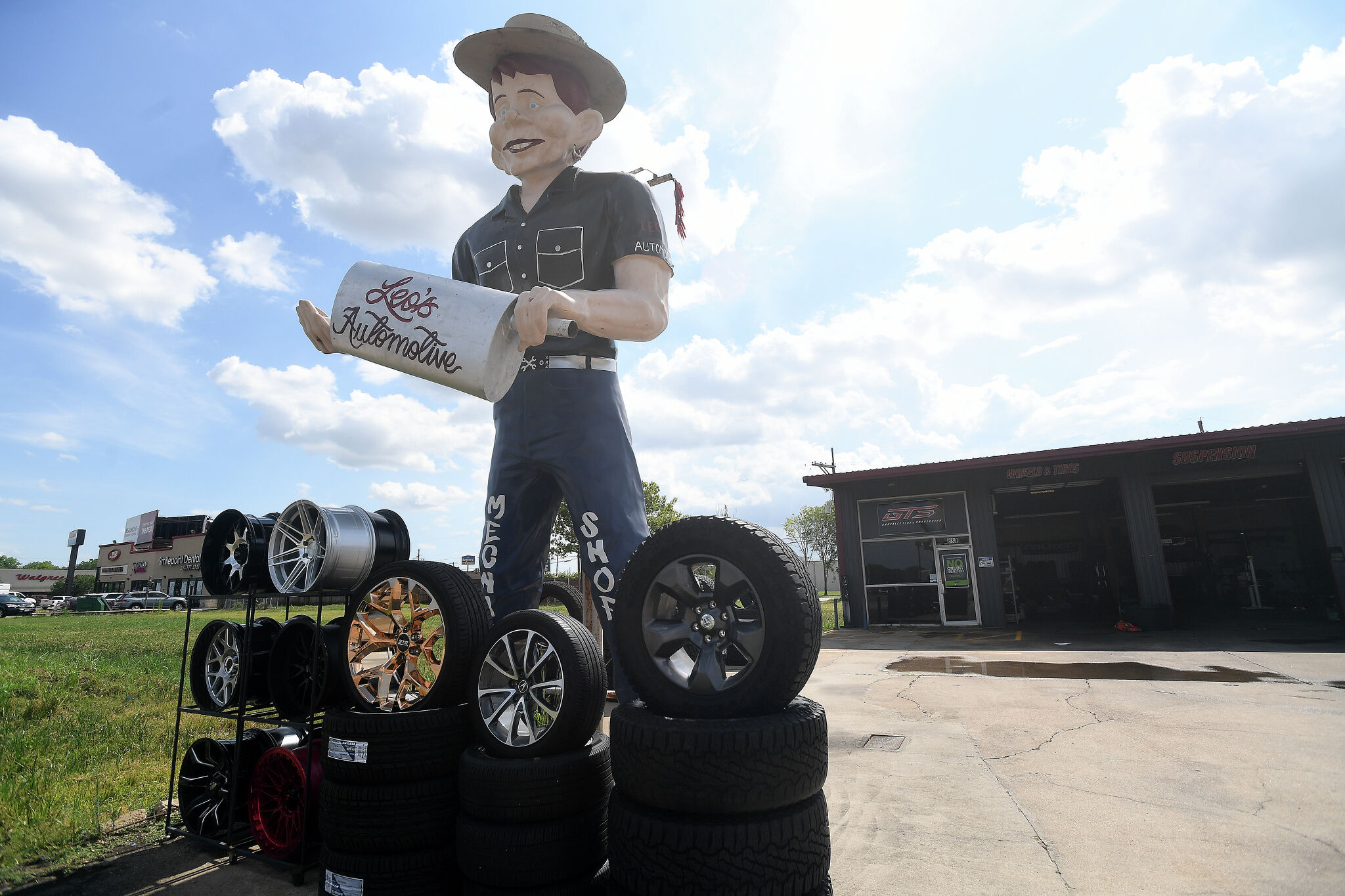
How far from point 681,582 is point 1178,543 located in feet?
80.7

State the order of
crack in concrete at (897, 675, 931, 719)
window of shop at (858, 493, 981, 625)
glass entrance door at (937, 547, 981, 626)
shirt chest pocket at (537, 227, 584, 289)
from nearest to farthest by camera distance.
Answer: shirt chest pocket at (537, 227, 584, 289) → crack in concrete at (897, 675, 931, 719) → glass entrance door at (937, 547, 981, 626) → window of shop at (858, 493, 981, 625)

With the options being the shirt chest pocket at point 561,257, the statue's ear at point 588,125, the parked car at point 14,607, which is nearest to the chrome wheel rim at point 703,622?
the shirt chest pocket at point 561,257

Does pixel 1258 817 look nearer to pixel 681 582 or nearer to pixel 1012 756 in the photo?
pixel 1012 756

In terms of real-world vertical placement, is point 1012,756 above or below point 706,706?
below

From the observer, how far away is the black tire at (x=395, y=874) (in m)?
2.11

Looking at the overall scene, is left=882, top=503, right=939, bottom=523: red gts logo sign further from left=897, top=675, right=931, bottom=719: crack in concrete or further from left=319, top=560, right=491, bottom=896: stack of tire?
left=319, top=560, right=491, bottom=896: stack of tire

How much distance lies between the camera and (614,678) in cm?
248

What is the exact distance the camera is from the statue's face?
2.89 m

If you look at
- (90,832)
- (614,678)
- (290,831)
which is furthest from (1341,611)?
(90,832)

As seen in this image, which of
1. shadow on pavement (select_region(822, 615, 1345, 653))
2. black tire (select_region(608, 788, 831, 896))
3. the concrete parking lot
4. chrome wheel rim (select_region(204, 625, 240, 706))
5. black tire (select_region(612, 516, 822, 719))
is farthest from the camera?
shadow on pavement (select_region(822, 615, 1345, 653))

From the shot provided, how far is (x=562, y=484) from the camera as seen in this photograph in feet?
8.86

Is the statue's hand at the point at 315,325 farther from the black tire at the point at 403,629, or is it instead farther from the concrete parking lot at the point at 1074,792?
the concrete parking lot at the point at 1074,792

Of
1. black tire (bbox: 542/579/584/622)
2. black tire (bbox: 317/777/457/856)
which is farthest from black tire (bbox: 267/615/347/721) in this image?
black tire (bbox: 542/579/584/622)

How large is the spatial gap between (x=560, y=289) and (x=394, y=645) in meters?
1.55
